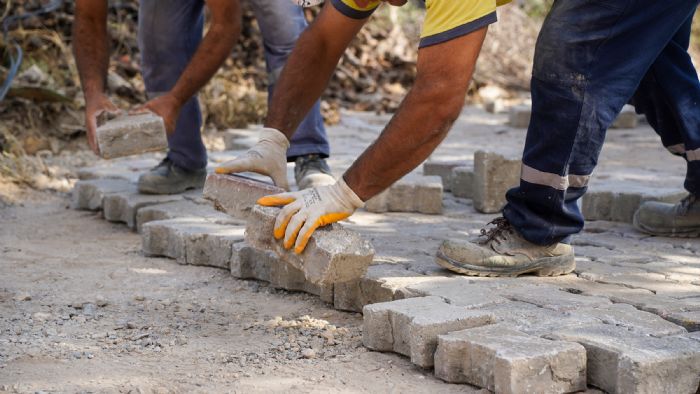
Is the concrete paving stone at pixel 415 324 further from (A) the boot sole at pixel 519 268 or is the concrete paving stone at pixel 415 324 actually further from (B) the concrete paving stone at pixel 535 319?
(A) the boot sole at pixel 519 268

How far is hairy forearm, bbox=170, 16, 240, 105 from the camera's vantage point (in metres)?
4.16

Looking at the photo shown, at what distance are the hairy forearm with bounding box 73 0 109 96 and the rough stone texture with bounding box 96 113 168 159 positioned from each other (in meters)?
0.22

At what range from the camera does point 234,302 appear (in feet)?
12.0

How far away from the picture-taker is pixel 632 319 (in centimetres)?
293

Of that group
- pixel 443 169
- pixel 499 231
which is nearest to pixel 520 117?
pixel 443 169

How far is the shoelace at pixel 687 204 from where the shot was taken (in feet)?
13.6

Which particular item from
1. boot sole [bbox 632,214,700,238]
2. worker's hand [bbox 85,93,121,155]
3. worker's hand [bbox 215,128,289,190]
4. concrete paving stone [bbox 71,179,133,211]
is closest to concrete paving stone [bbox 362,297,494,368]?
worker's hand [bbox 215,128,289,190]

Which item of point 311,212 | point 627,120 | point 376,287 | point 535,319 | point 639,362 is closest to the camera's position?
point 639,362

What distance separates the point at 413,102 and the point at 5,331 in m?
1.57

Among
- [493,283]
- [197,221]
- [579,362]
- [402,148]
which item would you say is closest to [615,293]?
[493,283]

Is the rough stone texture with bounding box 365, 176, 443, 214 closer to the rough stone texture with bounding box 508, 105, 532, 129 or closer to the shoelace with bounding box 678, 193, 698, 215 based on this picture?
the shoelace with bounding box 678, 193, 698, 215

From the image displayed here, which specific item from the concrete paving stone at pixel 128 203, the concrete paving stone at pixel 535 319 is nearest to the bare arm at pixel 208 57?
the concrete paving stone at pixel 128 203

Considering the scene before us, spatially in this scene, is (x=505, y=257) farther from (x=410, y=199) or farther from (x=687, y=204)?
(x=410, y=199)

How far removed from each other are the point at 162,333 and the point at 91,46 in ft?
5.63
